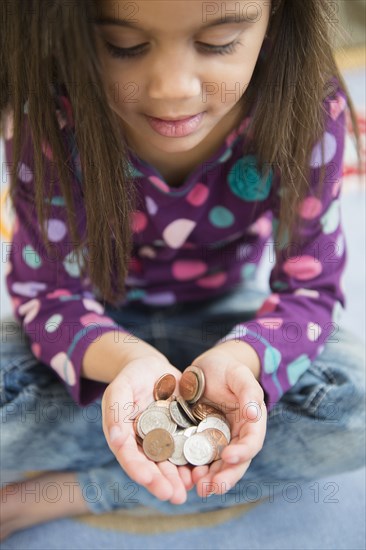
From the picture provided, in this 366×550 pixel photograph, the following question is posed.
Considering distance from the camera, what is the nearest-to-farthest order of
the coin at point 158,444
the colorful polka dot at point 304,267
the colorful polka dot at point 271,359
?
the coin at point 158,444 < the colorful polka dot at point 271,359 < the colorful polka dot at point 304,267

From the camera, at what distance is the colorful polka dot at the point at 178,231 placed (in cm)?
95

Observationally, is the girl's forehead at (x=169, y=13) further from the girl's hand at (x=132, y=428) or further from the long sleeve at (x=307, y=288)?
the girl's hand at (x=132, y=428)

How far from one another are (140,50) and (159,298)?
1.45 ft

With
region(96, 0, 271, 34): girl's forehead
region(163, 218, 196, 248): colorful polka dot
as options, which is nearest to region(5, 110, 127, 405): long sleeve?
region(163, 218, 196, 248): colorful polka dot

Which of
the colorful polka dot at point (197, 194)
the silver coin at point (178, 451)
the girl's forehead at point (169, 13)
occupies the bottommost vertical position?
the silver coin at point (178, 451)

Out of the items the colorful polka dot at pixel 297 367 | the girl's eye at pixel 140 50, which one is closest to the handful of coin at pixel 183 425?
the colorful polka dot at pixel 297 367

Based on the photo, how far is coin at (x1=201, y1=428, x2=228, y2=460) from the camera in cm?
77

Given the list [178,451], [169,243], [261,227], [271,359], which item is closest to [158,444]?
[178,451]

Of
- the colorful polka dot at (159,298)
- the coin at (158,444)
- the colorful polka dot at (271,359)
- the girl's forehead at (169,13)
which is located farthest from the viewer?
the colorful polka dot at (159,298)

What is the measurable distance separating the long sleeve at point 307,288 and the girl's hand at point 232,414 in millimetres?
69

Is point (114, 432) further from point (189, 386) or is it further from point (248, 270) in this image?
point (248, 270)

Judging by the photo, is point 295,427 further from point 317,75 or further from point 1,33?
point 1,33

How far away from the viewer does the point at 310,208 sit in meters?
0.94

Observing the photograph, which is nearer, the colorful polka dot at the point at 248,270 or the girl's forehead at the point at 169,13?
the girl's forehead at the point at 169,13
